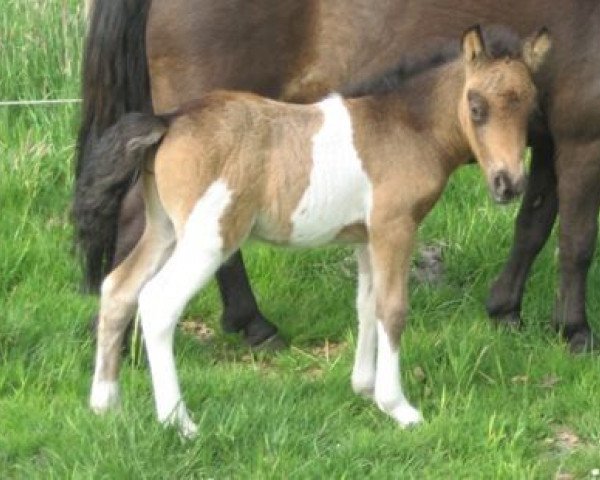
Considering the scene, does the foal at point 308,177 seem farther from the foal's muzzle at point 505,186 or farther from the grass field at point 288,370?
the grass field at point 288,370

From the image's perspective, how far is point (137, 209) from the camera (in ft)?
19.3

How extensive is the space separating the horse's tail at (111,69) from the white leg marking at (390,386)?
4.87 feet

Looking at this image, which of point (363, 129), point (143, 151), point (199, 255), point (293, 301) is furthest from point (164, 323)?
point (293, 301)

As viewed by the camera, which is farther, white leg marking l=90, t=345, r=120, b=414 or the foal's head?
white leg marking l=90, t=345, r=120, b=414

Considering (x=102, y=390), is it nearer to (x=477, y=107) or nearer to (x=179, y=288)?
(x=179, y=288)

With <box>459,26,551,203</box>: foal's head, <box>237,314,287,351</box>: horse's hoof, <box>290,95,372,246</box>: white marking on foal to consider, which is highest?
<box>459,26,551,203</box>: foal's head

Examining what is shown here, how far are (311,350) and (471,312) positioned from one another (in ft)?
2.59

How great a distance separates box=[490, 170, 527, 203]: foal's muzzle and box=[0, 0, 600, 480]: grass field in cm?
79

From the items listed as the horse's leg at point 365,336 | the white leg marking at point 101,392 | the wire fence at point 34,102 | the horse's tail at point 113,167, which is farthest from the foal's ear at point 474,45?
the wire fence at point 34,102

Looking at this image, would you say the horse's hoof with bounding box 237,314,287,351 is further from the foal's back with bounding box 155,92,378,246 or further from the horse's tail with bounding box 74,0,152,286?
the foal's back with bounding box 155,92,378,246

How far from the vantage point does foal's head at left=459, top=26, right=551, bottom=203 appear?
15.9 feet

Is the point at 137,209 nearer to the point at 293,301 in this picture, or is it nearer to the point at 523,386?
the point at 293,301

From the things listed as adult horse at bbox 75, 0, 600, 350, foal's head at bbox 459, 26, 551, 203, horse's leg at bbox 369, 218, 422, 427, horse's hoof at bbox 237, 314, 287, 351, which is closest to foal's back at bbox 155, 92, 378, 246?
horse's leg at bbox 369, 218, 422, 427

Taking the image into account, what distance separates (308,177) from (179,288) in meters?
0.57
